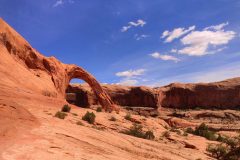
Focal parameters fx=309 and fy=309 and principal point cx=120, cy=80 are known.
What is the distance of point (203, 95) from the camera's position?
2375 inches

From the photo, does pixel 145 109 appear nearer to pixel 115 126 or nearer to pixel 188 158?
pixel 115 126

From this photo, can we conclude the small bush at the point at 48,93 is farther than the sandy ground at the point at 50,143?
Yes

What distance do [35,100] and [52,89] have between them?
5.79 m

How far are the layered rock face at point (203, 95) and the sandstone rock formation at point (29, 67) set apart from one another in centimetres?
3069

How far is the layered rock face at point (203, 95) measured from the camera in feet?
194

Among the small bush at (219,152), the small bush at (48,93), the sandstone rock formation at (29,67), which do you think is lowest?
the small bush at (219,152)

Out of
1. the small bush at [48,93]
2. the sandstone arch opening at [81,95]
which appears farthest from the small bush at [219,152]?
the sandstone arch opening at [81,95]

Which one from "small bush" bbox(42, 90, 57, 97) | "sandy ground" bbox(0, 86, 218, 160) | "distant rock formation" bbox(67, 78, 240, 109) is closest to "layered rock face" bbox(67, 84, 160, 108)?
"distant rock formation" bbox(67, 78, 240, 109)

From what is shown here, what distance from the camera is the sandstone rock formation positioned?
19.5 m

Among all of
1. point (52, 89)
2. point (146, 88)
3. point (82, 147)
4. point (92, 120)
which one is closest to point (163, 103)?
point (146, 88)

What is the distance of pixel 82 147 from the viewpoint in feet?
31.4

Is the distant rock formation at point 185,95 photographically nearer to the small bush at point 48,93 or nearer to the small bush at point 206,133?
the small bush at point 206,133

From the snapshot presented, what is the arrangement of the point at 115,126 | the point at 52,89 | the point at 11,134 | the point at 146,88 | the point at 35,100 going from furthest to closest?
1. the point at 146,88
2. the point at 52,89
3. the point at 115,126
4. the point at 35,100
5. the point at 11,134

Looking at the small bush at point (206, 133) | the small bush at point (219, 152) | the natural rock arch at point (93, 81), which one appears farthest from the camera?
the natural rock arch at point (93, 81)
